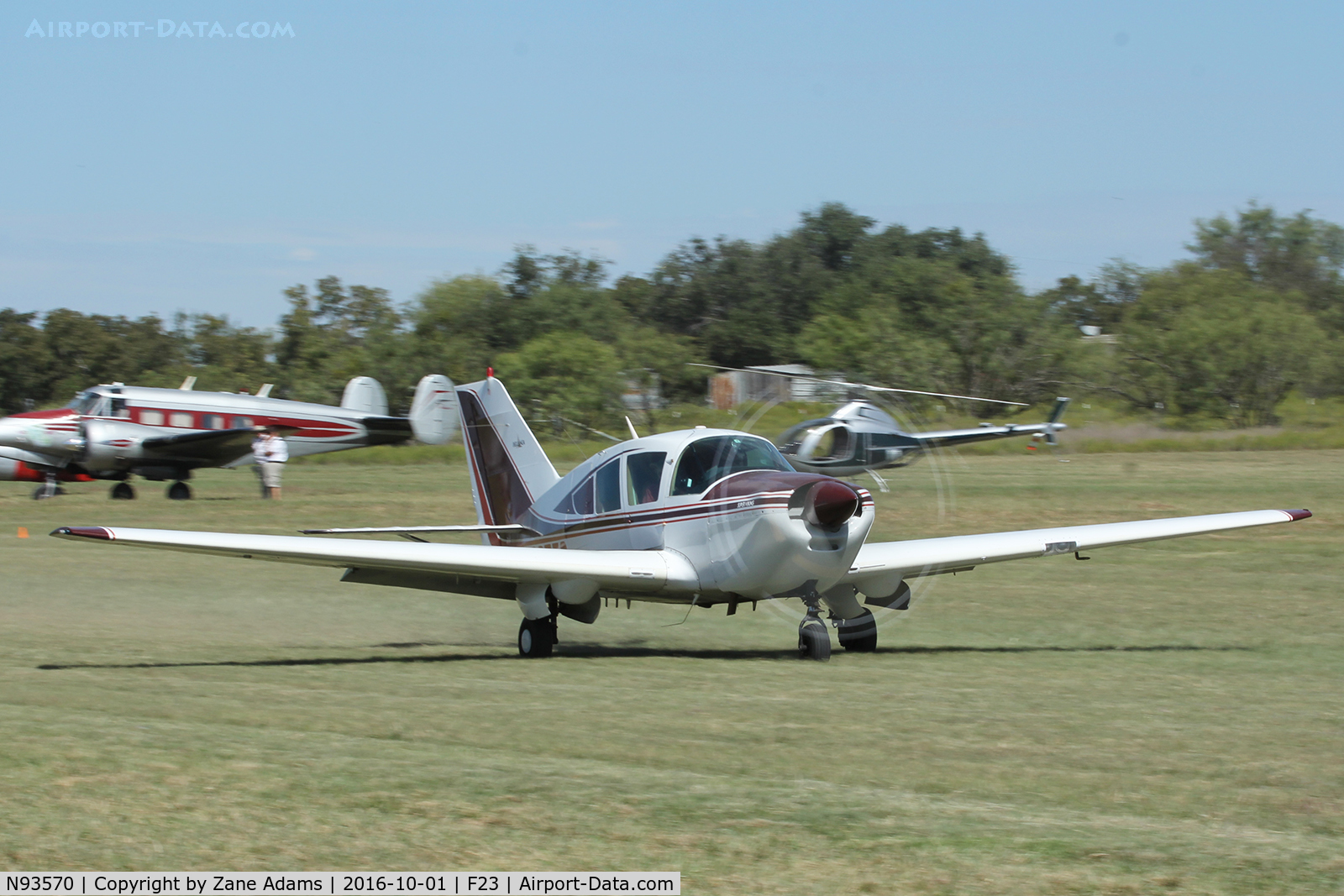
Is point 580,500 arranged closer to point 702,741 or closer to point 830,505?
point 830,505

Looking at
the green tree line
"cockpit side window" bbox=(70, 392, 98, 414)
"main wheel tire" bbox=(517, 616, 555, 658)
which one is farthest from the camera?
the green tree line

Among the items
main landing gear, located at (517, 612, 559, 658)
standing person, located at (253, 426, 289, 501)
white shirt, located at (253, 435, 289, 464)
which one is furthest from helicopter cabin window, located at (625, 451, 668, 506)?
white shirt, located at (253, 435, 289, 464)

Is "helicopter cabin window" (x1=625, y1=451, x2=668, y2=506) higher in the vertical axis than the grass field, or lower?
higher

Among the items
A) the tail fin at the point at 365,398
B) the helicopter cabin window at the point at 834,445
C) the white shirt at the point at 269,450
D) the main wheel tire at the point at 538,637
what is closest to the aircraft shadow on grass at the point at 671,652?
the main wheel tire at the point at 538,637

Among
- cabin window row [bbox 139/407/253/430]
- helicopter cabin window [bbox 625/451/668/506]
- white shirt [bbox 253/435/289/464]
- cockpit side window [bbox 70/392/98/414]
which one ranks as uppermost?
cockpit side window [bbox 70/392/98/414]

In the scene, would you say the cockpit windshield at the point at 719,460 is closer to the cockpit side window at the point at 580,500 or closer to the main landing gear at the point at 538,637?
the cockpit side window at the point at 580,500

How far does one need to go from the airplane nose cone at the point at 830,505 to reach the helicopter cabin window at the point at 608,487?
86.3 inches

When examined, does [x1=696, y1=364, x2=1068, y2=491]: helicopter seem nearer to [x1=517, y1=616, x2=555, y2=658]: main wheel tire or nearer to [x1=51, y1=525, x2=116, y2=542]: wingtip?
[x1=517, y1=616, x2=555, y2=658]: main wheel tire

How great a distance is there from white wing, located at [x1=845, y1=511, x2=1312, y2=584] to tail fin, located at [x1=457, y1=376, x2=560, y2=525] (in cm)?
402

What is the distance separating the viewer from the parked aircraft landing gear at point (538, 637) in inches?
477

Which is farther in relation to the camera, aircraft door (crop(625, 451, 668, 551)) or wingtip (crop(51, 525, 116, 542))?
aircraft door (crop(625, 451, 668, 551))

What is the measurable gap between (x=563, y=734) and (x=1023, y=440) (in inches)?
2030

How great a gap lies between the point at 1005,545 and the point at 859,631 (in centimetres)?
157

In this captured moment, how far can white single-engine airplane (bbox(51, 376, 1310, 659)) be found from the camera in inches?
426
